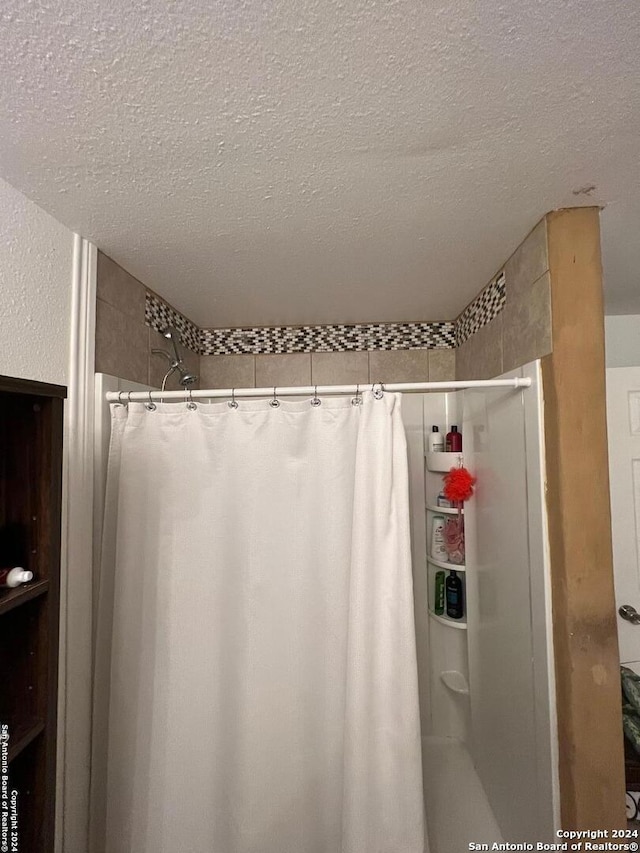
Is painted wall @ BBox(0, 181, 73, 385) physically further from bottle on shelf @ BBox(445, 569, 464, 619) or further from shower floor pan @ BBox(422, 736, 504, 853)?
shower floor pan @ BBox(422, 736, 504, 853)

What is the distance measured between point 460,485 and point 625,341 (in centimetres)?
110

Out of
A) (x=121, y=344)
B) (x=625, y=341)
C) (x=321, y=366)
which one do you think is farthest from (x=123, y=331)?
(x=625, y=341)

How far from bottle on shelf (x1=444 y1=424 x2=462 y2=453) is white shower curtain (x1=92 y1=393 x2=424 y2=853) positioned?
672 millimetres

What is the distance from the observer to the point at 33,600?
675 millimetres

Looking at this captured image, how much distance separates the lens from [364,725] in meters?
0.94

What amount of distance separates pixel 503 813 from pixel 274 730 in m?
0.80

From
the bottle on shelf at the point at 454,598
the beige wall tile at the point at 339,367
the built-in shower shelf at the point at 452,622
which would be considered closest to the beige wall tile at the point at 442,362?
the beige wall tile at the point at 339,367

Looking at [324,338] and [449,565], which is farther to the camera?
[324,338]

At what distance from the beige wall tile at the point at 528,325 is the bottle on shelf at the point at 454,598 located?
2.86ft

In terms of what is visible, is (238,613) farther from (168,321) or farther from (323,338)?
(323,338)

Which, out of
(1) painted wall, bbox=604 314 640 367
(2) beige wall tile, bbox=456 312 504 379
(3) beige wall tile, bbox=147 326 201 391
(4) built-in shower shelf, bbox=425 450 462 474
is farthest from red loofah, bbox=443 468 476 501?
(3) beige wall tile, bbox=147 326 201 391

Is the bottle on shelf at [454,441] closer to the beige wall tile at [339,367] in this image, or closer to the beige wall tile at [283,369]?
the beige wall tile at [339,367]

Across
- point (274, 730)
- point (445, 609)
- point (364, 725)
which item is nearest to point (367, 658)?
point (364, 725)

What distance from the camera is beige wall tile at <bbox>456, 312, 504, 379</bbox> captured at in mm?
1280
